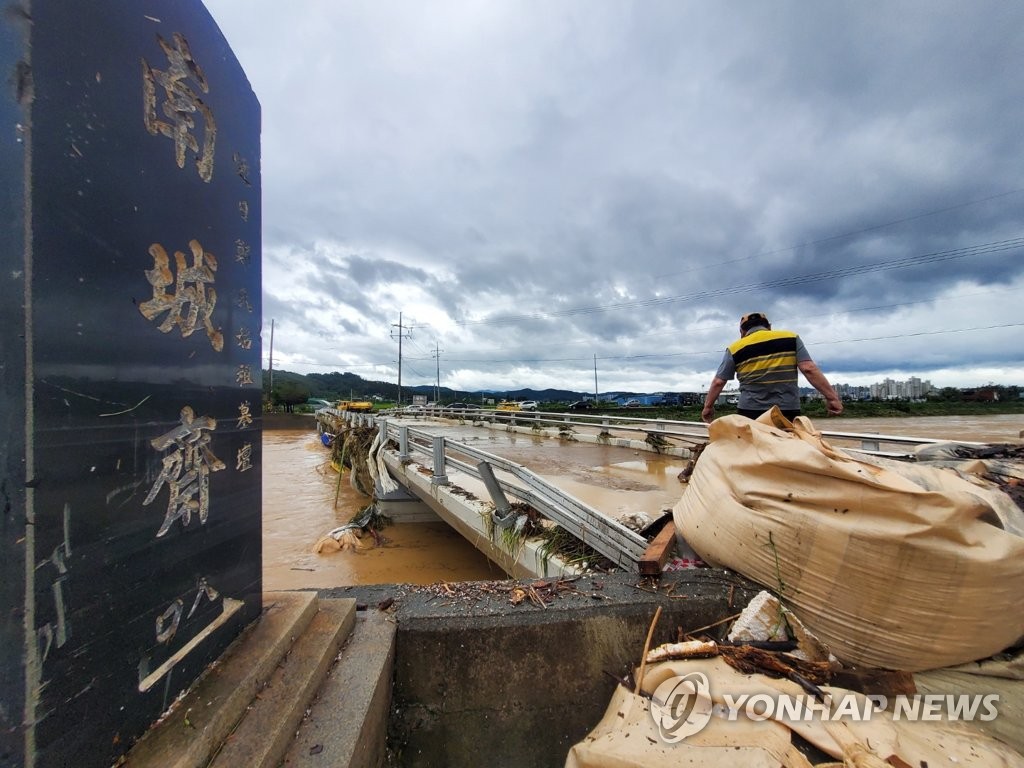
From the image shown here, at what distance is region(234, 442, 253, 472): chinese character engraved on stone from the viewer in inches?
56.2

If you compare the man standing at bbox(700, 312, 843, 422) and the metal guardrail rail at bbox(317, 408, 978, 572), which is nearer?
the metal guardrail rail at bbox(317, 408, 978, 572)

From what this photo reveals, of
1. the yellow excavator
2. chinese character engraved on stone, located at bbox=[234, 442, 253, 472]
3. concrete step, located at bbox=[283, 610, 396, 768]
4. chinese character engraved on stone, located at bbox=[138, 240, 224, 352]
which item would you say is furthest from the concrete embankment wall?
the yellow excavator

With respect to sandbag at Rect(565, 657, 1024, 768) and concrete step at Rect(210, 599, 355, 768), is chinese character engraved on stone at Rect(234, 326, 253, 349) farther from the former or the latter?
sandbag at Rect(565, 657, 1024, 768)

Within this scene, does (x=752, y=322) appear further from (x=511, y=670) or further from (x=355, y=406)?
(x=355, y=406)

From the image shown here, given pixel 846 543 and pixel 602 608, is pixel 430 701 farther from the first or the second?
pixel 846 543

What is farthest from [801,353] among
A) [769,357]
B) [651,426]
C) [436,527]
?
[436,527]

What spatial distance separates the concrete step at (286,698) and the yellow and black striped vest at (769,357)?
3.07 meters

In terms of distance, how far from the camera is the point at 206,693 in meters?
1.14

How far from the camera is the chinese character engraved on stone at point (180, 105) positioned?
3.58 ft

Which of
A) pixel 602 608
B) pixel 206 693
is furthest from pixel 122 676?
pixel 602 608

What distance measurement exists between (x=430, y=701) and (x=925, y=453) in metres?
3.88

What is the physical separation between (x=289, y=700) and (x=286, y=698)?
2cm

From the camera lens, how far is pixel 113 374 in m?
0.93

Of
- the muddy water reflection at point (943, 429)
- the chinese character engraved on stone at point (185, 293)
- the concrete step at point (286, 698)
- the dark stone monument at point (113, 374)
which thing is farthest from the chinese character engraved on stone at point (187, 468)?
the muddy water reflection at point (943, 429)
